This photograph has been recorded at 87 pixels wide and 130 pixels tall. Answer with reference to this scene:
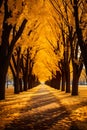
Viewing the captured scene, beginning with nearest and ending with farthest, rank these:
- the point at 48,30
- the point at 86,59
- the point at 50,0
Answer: the point at 86,59 < the point at 50,0 < the point at 48,30

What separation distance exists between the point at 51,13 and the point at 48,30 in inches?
269

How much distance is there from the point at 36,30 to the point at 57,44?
5.56 metres

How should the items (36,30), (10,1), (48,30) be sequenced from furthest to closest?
(48,30)
(36,30)
(10,1)

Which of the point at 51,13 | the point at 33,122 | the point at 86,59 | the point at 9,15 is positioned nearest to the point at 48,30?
the point at 51,13

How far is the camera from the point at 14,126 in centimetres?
877

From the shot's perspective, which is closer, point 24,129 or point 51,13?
point 24,129

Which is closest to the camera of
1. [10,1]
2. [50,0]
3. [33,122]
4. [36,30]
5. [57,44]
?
[33,122]

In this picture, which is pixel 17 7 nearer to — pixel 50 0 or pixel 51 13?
pixel 50 0

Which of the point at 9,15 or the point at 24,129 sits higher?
the point at 9,15

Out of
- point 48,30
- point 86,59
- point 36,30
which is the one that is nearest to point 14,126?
point 86,59

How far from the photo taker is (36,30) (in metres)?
29.0

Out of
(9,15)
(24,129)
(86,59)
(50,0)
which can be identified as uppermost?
(50,0)

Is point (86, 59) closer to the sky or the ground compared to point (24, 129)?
closer to the sky

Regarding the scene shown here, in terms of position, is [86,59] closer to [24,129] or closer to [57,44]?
[24,129]
